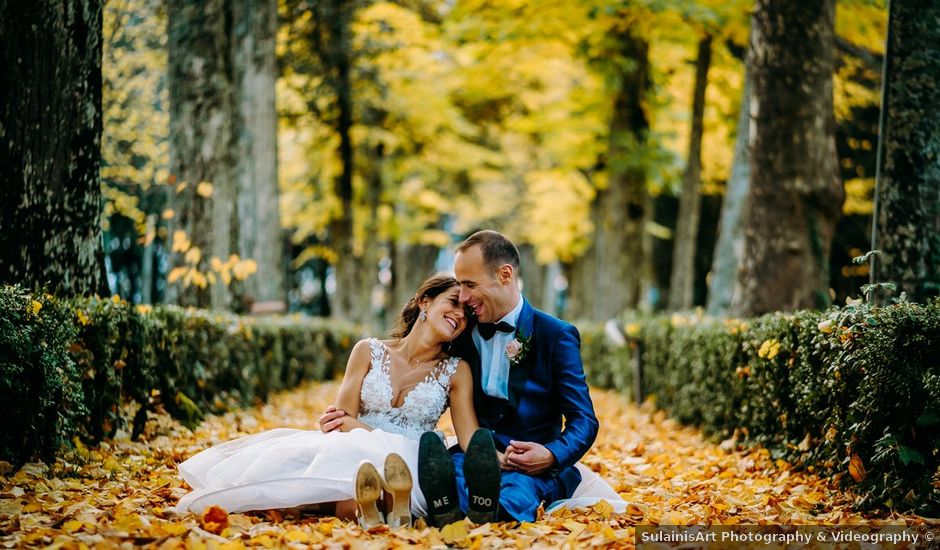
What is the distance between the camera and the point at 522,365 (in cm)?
532

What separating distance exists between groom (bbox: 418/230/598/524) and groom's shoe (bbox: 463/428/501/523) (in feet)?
0.93

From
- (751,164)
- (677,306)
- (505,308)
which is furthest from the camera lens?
(677,306)

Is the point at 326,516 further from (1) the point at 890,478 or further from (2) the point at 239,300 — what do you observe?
(2) the point at 239,300

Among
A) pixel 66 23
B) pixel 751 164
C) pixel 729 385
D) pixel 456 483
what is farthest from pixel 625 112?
pixel 456 483

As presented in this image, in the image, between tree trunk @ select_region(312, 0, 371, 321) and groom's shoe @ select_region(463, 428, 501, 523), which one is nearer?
groom's shoe @ select_region(463, 428, 501, 523)

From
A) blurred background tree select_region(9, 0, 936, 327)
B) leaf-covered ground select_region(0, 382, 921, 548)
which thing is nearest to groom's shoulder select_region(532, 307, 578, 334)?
leaf-covered ground select_region(0, 382, 921, 548)

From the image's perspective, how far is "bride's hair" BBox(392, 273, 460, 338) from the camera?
18.4 feet

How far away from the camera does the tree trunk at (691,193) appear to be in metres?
16.3

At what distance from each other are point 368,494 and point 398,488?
163 mm

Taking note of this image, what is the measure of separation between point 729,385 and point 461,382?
412 centimetres

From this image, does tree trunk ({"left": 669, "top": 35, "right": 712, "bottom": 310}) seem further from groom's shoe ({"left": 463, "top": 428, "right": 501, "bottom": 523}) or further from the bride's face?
groom's shoe ({"left": 463, "top": 428, "right": 501, "bottom": 523})

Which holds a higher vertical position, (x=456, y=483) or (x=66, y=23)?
(x=66, y=23)

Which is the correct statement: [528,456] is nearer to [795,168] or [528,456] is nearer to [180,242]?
[795,168]

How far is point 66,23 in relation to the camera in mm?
7211
